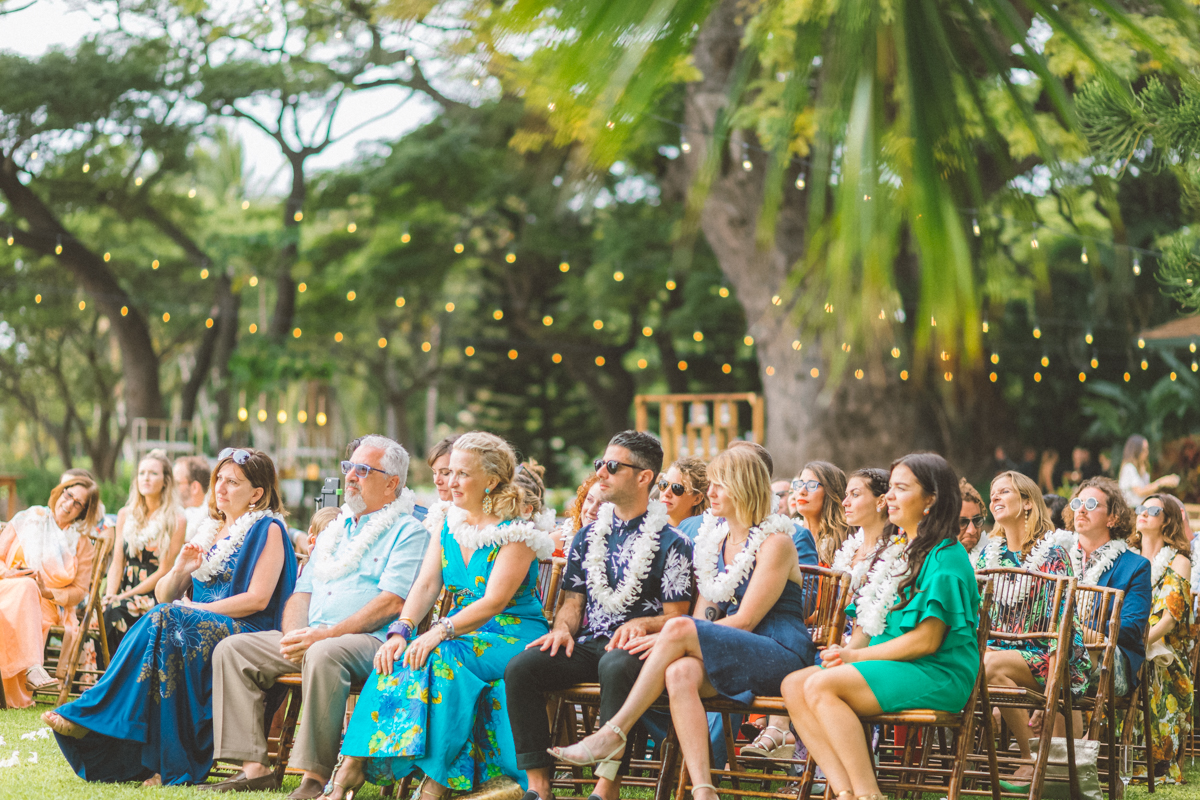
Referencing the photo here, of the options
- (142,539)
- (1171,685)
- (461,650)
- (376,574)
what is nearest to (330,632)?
(376,574)

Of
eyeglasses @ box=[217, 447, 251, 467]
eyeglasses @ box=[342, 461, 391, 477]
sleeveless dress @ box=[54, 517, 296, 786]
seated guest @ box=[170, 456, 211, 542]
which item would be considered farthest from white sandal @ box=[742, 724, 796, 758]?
seated guest @ box=[170, 456, 211, 542]

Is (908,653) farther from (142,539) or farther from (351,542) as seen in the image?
(142,539)

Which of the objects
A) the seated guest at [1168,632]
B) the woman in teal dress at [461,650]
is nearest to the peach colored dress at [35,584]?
the woman in teal dress at [461,650]

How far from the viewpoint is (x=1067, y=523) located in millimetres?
5785

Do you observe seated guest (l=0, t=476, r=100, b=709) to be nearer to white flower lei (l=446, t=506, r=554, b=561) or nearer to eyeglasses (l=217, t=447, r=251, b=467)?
eyeglasses (l=217, t=447, r=251, b=467)

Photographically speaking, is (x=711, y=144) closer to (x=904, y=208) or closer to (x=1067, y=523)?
(x=904, y=208)

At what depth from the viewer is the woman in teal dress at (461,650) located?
3811 millimetres

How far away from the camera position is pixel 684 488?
15.8ft

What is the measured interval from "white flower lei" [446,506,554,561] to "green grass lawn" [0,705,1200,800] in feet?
3.32

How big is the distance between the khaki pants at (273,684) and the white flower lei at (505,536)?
0.53m

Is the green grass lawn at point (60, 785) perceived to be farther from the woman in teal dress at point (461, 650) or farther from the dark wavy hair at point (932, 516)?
the dark wavy hair at point (932, 516)

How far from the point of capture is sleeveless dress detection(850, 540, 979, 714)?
3.49 metres

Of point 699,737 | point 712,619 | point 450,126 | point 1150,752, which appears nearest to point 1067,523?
point 1150,752

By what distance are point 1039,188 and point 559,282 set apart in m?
20.6
